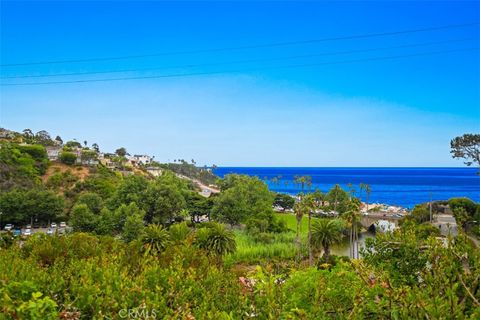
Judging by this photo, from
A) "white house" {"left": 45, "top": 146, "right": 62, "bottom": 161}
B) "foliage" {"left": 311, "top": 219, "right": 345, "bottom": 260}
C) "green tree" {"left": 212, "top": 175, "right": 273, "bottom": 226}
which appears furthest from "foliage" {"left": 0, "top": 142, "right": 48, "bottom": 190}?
"foliage" {"left": 311, "top": 219, "right": 345, "bottom": 260}

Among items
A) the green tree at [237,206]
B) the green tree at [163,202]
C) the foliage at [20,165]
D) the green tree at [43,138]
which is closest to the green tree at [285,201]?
the green tree at [237,206]

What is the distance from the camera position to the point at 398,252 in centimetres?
446

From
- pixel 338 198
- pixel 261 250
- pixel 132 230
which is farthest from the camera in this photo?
pixel 338 198

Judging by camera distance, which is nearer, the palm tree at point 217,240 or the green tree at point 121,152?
the palm tree at point 217,240

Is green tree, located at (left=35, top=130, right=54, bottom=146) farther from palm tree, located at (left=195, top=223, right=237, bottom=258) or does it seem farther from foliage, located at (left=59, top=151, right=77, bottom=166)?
palm tree, located at (left=195, top=223, right=237, bottom=258)

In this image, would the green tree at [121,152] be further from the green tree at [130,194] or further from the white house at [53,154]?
the green tree at [130,194]

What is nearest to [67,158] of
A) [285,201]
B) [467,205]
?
[285,201]

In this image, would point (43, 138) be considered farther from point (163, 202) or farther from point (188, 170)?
point (163, 202)

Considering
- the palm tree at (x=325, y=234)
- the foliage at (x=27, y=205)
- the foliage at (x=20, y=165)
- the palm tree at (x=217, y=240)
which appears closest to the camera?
the palm tree at (x=217, y=240)

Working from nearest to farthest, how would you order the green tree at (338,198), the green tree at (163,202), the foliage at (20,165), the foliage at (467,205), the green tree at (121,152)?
1. the foliage at (467,205)
2. the green tree at (163,202)
3. the green tree at (338,198)
4. the foliage at (20,165)
5. the green tree at (121,152)

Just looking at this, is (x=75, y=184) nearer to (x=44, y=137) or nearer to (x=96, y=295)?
(x=44, y=137)

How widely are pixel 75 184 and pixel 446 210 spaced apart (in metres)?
57.9

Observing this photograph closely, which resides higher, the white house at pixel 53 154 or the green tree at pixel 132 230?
the white house at pixel 53 154

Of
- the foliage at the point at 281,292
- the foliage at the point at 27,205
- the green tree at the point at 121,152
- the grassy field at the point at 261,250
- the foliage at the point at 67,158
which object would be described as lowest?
the grassy field at the point at 261,250
